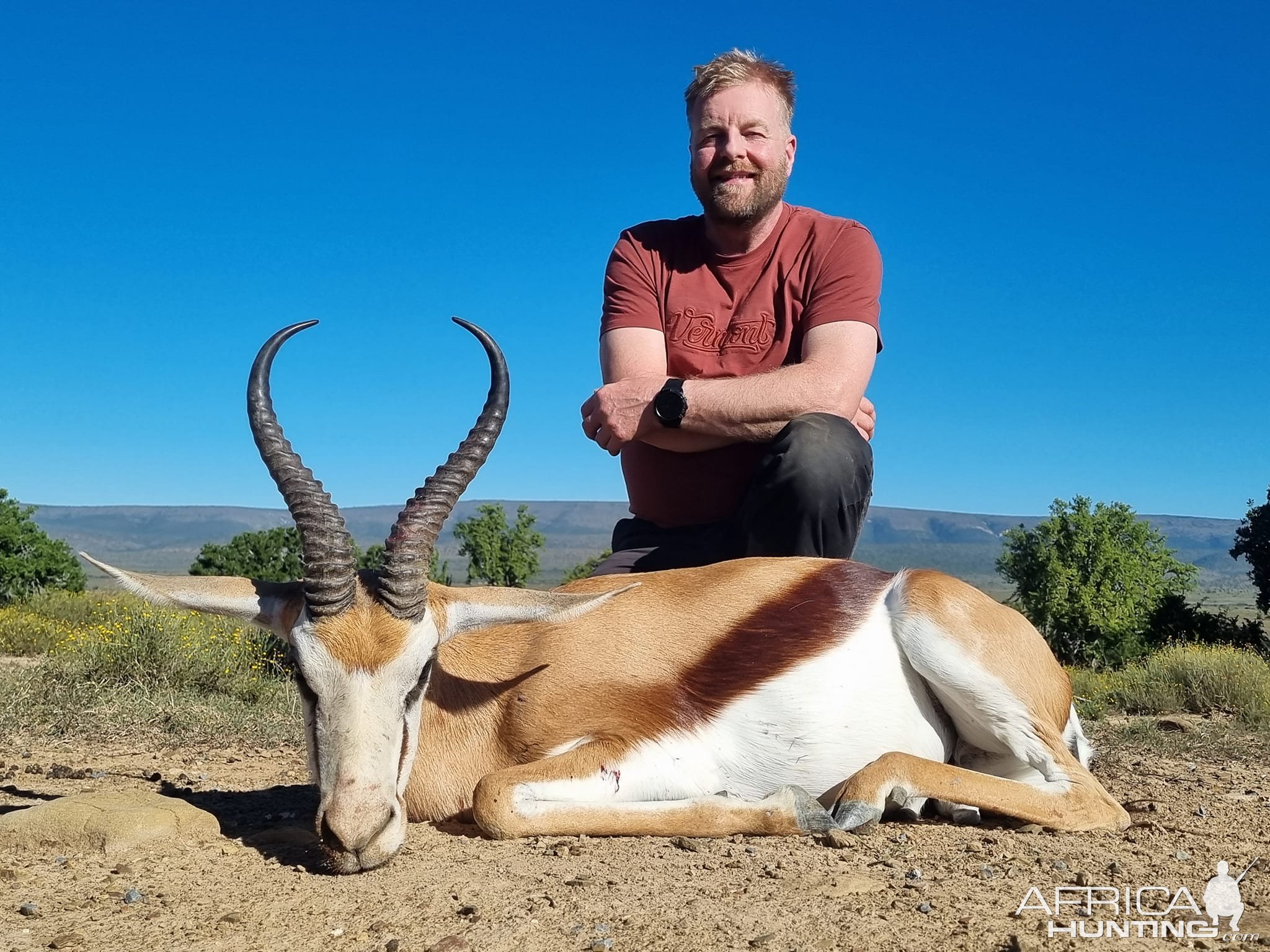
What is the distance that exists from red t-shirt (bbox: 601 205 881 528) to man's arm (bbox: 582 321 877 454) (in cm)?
17

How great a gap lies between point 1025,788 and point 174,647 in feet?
29.3

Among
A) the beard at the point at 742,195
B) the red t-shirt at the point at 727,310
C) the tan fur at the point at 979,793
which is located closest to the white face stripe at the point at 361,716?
the tan fur at the point at 979,793

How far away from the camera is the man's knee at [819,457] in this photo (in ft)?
19.1

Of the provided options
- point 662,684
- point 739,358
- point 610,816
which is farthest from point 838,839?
point 739,358

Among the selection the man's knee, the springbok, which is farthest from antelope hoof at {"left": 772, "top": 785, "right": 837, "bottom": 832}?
the man's knee

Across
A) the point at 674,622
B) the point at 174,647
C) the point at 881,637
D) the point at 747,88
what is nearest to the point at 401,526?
the point at 674,622

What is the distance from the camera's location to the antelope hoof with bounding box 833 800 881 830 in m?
4.53

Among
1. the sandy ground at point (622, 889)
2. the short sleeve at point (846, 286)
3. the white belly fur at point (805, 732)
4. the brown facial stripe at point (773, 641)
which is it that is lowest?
the sandy ground at point (622, 889)

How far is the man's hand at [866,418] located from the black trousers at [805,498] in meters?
0.41

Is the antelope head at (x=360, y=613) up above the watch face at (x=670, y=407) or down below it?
below

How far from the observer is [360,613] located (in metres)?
4.45

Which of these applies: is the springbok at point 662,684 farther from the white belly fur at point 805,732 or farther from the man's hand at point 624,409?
the man's hand at point 624,409

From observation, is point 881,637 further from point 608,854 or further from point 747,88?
point 747,88

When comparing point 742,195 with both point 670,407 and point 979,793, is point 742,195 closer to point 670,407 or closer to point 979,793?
point 670,407
